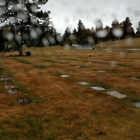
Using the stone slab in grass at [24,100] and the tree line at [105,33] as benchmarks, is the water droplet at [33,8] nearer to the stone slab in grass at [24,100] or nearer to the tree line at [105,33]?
the stone slab in grass at [24,100]

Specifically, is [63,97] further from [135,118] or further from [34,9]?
[34,9]

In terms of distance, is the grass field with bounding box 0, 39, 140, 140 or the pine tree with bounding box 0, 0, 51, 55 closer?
the grass field with bounding box 0, 39, 140, 140

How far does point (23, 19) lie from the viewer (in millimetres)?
34750

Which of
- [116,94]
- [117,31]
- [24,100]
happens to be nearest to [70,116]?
[24,100]

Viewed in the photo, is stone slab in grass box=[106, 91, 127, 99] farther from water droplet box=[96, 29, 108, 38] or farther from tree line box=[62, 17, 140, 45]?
water droplet box=[96, 29, 108, 38]

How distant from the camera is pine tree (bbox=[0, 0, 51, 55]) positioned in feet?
112

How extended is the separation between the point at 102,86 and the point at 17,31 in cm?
2945

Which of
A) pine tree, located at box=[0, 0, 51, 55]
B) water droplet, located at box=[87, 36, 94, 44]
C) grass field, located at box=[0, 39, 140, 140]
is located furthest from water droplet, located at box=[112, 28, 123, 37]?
grass field, located at box=[0, 39, 140, 140]

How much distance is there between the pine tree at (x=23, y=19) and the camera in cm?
3409

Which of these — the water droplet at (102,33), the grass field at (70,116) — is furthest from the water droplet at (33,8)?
the water droplet at (102,33)

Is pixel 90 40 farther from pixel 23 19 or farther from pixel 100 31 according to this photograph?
pixel 23 19

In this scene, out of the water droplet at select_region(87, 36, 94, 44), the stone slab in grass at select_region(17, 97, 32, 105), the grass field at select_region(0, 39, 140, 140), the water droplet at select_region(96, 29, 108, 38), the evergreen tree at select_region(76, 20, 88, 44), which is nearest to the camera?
the grass field at select_region(0, 39, 140, 140)

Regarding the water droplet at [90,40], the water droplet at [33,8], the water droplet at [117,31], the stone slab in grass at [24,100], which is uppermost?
the water droplet at [33,8]

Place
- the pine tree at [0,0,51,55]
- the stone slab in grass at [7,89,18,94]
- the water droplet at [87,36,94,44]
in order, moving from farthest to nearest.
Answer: the water droplet at [87,36,94,44], the pine tree at [0,0,51,55], the stone slab in grass at [7,89,18,94]
